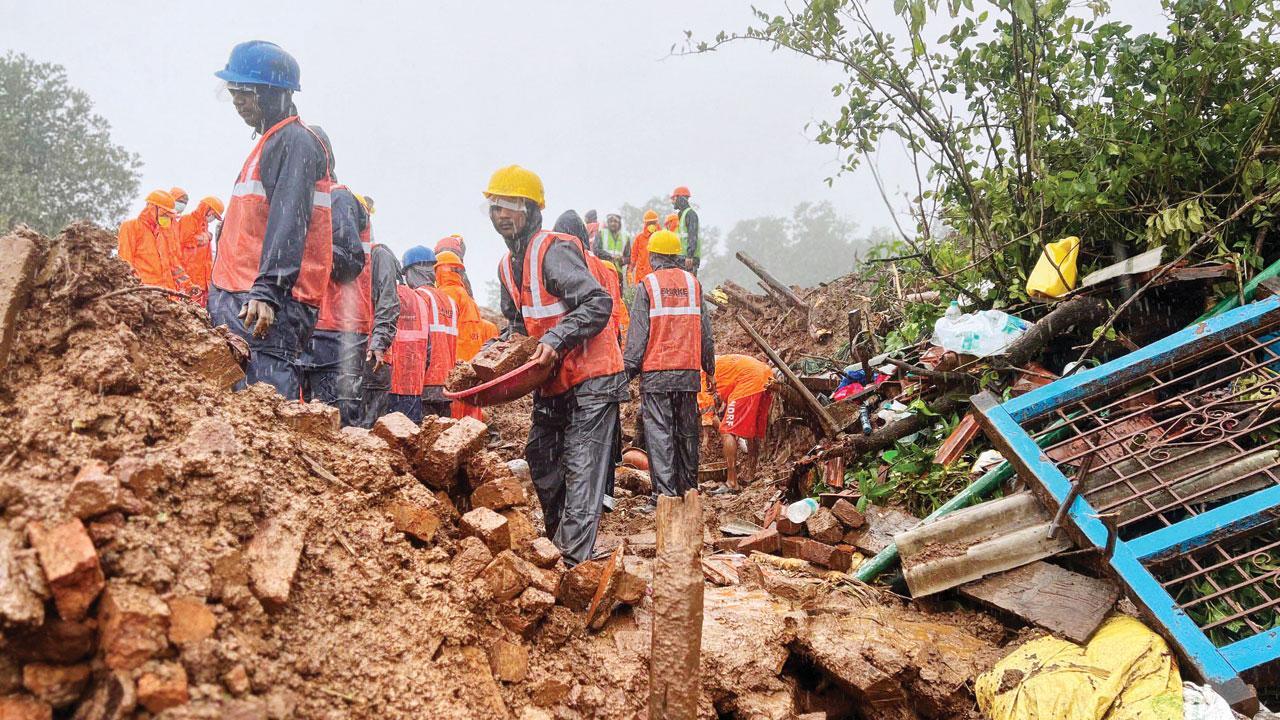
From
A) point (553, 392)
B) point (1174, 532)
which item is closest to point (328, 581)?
point (553, 392)

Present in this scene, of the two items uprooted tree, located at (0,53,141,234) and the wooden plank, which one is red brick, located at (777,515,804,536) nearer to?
the wooden plank

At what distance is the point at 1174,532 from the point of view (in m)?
3.13

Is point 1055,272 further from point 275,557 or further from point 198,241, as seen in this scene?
point 198,241

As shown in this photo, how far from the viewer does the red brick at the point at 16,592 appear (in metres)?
1.31

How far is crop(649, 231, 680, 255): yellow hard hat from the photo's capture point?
584cm

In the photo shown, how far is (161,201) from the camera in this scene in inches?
333

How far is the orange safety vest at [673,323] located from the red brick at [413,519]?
10.5 feet

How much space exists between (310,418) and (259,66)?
1896 millimetres

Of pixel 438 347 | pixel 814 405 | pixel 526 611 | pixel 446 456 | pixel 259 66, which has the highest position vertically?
pixel 259 66

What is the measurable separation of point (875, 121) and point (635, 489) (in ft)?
12.1

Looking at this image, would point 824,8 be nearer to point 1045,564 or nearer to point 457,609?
point 1045,564

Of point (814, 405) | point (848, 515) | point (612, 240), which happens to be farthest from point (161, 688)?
point (612, 240)

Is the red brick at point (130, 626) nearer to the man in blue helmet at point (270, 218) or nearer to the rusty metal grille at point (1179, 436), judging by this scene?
the man in blue helmet at point (270, 218)

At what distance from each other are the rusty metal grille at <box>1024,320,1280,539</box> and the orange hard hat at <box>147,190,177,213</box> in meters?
9.16
